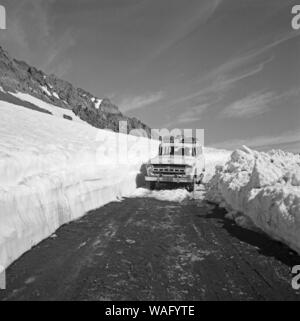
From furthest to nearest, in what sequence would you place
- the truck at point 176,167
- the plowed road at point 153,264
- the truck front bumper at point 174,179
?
the truck at point 176,167, the truck front bumper at point 174,179, the plowed road at point 153,264

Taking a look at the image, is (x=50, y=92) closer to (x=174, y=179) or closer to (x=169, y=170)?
(x=169, y=170)

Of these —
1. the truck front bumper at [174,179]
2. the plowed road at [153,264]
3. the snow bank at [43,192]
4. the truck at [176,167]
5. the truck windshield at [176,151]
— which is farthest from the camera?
the truck windshield at [176,151]

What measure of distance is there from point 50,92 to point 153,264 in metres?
132

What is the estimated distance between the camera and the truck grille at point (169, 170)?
13.4 meters

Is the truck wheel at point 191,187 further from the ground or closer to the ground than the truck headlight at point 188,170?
closer to the ground

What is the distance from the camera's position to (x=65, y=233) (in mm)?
6695

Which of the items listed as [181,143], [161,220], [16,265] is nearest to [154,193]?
[181,143]

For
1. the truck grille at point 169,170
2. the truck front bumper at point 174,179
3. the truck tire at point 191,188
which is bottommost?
the truck tire at point 191,188

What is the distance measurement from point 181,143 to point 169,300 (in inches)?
493

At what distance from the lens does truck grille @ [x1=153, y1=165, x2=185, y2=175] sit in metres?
13.4

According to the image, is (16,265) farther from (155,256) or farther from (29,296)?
(155,256)

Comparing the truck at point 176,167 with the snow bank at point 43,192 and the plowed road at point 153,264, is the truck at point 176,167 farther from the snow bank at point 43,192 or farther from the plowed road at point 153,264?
the plowed road at point 153,264

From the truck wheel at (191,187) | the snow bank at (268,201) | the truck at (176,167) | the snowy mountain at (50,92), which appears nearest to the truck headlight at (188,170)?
the truck at (176,167)

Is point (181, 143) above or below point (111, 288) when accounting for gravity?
above
